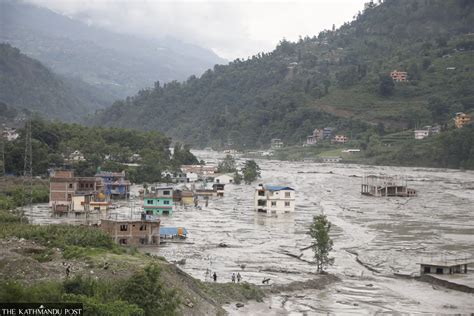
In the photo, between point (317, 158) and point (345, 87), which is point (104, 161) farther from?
point (345, 87)

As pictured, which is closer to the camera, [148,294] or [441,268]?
[148,294]

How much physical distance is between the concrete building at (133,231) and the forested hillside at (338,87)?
7396cm

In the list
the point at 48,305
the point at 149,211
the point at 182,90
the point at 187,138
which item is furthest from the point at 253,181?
the point at 182,90

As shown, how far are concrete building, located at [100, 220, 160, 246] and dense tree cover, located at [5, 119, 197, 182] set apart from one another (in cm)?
2735

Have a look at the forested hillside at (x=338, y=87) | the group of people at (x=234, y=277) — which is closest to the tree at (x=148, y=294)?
the group of people at (x=234, y=277)

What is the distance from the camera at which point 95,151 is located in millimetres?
66312

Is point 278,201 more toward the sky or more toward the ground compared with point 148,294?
more toward the sky

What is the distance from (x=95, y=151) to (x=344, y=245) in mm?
35968

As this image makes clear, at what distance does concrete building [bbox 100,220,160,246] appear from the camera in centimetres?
3247

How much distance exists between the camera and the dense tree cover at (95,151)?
60188 mm

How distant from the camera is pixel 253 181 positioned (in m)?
70.4

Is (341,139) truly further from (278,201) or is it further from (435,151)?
(278,201)

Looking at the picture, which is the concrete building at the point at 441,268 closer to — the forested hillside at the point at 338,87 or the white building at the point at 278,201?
the white building at the point at 278,201

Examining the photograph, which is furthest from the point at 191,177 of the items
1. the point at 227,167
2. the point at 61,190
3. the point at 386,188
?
the point at 61,190
